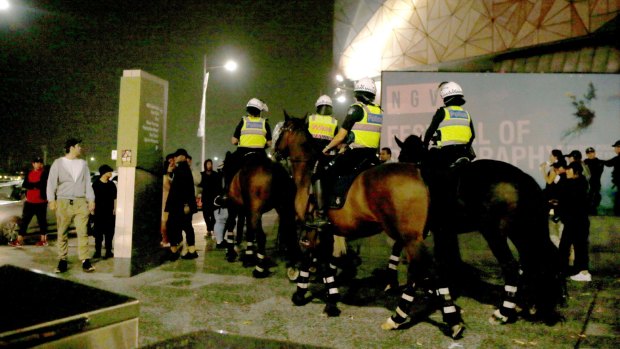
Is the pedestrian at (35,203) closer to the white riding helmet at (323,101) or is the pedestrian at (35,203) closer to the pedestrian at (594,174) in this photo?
the white riding helmet at (323,101)

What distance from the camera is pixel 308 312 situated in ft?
18.8

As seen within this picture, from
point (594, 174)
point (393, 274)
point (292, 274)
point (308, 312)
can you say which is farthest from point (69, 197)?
point (594, 174)

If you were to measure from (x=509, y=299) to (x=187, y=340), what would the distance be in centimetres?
460

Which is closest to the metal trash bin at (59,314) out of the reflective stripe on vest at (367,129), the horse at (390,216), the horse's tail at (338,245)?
the horse at (390,216)

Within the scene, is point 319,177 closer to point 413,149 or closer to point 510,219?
point 413,149

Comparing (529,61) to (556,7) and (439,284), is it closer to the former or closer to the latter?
(556,7)

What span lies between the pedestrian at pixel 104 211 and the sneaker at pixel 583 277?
356 inches

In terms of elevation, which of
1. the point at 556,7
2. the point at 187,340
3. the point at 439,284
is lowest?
the point at 439,284

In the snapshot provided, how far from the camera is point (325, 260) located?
19.4ft

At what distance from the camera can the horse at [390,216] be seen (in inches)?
195

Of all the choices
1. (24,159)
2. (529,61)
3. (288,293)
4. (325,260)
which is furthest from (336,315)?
(24,159)

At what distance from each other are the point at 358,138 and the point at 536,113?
967cm

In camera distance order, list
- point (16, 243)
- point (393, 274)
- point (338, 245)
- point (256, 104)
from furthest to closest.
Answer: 1. point (16, 243)
2. point (256, 104)
3. point (338, 245)
4. point (393, 274)

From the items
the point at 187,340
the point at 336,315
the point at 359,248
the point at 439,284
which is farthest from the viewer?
the point at 359,248
